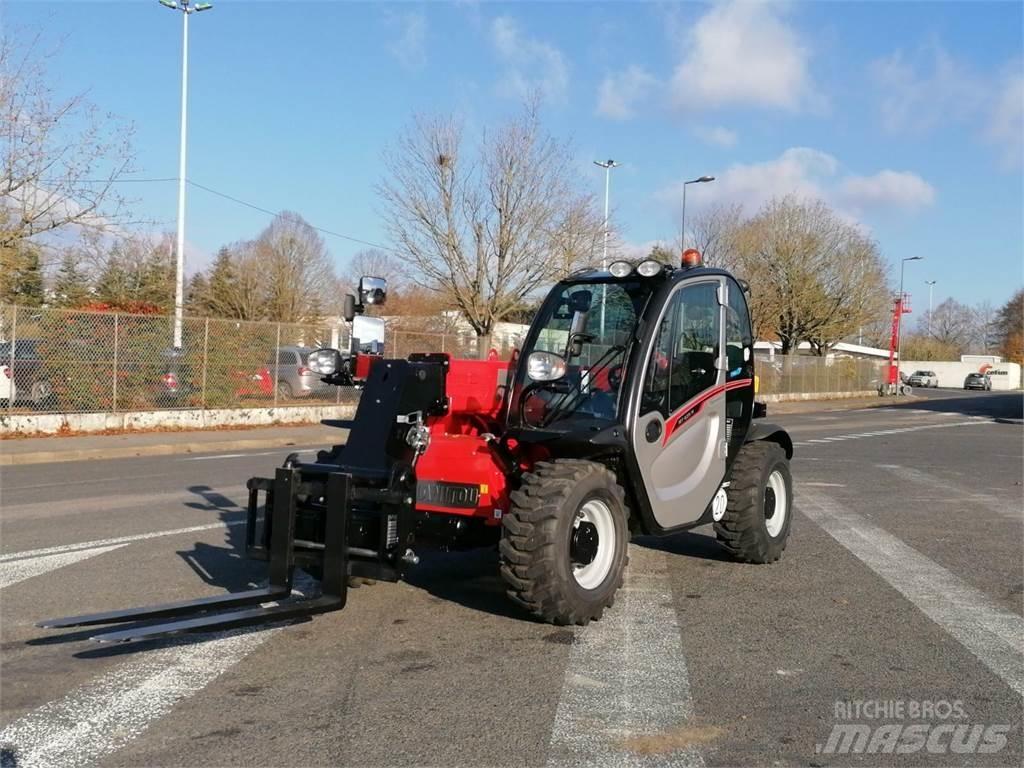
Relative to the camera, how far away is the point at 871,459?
16.3 metres

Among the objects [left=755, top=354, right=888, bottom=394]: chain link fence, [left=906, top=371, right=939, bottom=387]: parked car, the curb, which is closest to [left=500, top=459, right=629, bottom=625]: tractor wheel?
the curb

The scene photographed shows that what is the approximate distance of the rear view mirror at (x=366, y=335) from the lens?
21.5 feet

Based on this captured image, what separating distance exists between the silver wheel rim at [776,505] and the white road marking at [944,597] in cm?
71

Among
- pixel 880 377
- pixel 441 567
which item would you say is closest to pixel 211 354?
pixel 441 567

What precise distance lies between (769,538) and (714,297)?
6.47ft

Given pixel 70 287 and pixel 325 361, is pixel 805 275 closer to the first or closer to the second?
pixel 70 287

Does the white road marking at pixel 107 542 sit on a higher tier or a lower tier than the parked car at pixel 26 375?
lower

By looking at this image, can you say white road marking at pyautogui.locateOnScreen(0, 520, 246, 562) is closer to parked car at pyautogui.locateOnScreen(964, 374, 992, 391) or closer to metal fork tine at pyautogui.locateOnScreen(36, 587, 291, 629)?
metal fork tine at pyautogui.locateOnScreen(36, 587, 291, 629)

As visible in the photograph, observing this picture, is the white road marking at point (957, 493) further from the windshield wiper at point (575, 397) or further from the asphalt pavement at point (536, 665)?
the windshield wiper at point (575, 397)

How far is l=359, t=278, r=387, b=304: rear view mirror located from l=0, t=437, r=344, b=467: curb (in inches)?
403

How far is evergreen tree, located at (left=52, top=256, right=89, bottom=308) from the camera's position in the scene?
30.9 meters

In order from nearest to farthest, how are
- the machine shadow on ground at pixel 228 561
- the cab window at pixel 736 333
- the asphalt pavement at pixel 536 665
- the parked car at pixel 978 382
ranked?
the asphalt pavement at pixel 536 665 < the machine shadow on ground at pixel 228 561 < the cab window at pixel 736 333 < the parked car at pixel 978 382

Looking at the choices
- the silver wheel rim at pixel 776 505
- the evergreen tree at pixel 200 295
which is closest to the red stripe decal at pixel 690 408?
the silver wheel rim at pixel 776 505

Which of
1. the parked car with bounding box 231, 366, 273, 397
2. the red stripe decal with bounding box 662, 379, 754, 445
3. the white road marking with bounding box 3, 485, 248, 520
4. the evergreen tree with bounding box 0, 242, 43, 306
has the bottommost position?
the white road marking with bounding box 3, 485, 248, 520
